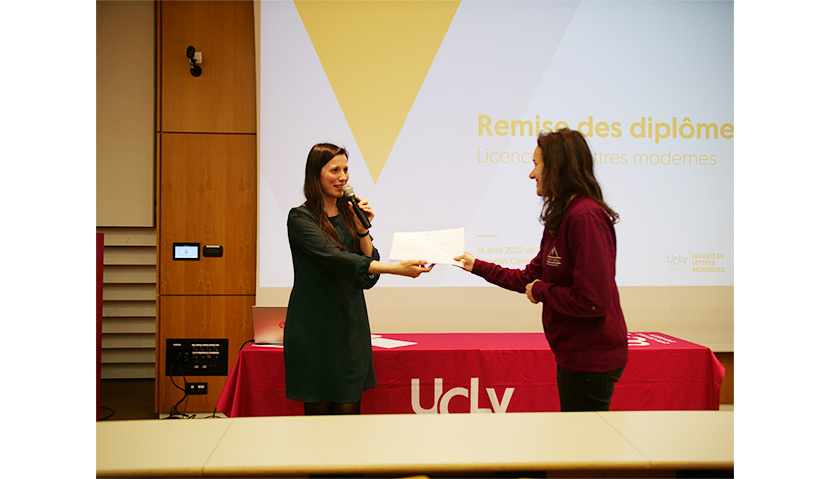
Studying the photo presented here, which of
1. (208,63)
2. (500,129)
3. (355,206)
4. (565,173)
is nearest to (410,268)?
(355,206)

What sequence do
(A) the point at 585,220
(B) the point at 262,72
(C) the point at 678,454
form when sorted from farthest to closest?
1. (B) the point at 262,72
2. (A) the point at 585,220
3. (C) the point at 678,454

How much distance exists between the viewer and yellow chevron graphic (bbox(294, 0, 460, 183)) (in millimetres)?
3848

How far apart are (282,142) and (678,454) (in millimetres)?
3181

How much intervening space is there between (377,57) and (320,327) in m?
2.32

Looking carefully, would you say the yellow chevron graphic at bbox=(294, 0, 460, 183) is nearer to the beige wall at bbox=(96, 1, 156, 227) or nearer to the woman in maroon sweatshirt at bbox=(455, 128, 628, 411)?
the beige wall at bbox=(96, 1, 156, 227)

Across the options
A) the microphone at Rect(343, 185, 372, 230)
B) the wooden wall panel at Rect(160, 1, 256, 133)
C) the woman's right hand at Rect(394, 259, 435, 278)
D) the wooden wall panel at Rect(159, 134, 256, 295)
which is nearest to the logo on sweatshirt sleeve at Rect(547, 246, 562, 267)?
the woman's right hand at Rect(394, 259, 435, 278)

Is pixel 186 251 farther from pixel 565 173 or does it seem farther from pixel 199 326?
pixel 565 173

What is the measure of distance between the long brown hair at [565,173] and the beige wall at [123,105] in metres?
3.60

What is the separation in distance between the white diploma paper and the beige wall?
2.94 metres

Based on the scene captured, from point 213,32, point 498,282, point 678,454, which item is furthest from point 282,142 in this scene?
point 678,454

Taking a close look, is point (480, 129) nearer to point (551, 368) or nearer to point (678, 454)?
point (551, 368)

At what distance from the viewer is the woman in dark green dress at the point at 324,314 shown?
2.22m

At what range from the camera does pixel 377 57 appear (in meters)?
3.87

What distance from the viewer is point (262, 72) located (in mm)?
3801
